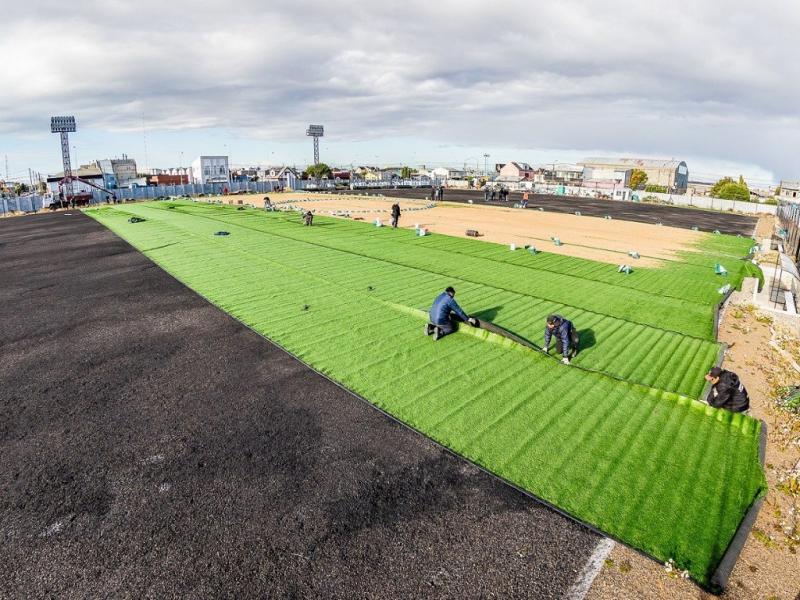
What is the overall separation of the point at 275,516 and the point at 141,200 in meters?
76.3

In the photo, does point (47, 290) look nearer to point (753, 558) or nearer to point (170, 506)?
point (170, 506)

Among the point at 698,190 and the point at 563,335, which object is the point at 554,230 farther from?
the point at 698,190

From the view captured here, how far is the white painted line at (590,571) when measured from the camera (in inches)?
229

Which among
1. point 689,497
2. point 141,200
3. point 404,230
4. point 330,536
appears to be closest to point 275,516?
point 330,536

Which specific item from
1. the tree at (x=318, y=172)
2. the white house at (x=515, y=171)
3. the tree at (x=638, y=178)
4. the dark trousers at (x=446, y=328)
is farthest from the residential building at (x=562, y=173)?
the dark trousers at (x=446, y=328)

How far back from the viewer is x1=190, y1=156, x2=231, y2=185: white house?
108000 mm

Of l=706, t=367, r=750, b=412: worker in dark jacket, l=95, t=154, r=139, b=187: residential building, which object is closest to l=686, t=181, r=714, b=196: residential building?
l=706, t=367, r=750, b=412: worker in dark jacket

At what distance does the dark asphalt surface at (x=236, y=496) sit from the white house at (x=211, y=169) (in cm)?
10639

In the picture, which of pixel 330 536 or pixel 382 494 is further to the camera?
pixel 382 494

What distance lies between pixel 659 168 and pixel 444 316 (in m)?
139

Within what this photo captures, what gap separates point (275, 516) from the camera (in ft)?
22.9

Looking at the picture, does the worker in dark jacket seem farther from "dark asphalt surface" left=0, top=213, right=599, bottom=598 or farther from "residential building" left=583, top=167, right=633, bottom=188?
"residential building" left=583, top=167, right=633, bottom=188

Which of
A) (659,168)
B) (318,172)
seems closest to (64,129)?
(318,172)

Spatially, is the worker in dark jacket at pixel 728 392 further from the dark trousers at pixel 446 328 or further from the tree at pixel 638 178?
the tree at pixel 638 178
